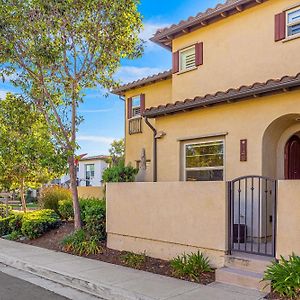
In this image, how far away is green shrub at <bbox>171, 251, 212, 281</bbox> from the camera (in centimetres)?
732

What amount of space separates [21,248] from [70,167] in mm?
2964

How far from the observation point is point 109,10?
36.9 ft

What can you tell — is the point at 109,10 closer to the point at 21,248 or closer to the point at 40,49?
the point at 40,49

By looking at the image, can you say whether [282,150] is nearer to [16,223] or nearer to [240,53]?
[240,53]

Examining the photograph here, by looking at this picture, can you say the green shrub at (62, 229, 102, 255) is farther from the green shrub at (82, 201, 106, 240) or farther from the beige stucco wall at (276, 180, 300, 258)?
the beige stucco wall at (276, 180, 300, 258)

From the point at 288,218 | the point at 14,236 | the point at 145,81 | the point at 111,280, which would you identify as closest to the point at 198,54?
the point at 145,81

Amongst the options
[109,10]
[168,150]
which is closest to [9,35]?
[109,10]

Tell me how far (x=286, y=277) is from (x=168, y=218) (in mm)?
3285

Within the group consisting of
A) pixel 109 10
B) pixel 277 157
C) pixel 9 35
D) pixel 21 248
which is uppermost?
pixel 109 10

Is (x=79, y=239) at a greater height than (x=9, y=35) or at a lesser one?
lesser

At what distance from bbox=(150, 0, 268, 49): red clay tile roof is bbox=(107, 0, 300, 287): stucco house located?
3 centimetres

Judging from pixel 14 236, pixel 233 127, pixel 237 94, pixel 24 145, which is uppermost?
pixel 237 94

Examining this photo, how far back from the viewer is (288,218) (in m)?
6.39

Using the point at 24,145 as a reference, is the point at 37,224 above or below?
below
